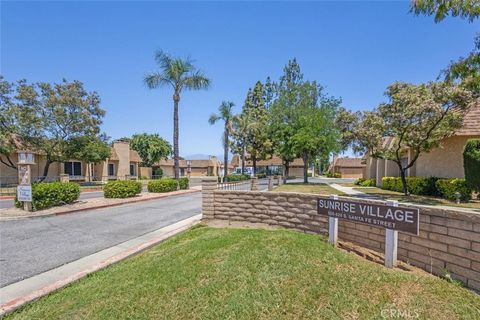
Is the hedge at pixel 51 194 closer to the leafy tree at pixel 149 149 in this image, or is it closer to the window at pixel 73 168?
the window at pixel 73 168

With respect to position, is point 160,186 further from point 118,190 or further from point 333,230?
point 333,230

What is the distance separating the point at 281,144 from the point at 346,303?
2744 cm

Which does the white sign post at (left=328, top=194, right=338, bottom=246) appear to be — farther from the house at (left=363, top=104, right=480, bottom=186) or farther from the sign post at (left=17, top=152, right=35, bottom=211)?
the house at (left=363, top=104, right=480, bottom=186)

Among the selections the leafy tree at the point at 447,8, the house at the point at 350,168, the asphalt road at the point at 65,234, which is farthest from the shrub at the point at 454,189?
the house at the point at 350,168

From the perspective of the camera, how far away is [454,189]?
14.5 meters

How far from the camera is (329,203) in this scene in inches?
232

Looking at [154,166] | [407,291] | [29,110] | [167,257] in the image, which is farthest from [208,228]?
[154,166]

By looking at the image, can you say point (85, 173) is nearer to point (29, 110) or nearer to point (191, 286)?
point (29, 110)

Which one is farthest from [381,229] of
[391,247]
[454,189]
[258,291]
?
[454,189]

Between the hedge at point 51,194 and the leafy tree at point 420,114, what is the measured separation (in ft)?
51.1

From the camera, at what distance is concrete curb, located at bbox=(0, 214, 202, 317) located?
412 cm

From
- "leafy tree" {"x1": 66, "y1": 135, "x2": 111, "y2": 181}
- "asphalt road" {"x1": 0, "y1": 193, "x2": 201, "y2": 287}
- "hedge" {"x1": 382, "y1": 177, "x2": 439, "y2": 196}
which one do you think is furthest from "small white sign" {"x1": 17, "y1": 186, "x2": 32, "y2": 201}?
"hedge" {"x1": 382, "y1": 177, "x2": 439, "y2": 196}

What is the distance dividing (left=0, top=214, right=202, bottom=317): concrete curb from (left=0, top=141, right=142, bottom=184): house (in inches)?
1042

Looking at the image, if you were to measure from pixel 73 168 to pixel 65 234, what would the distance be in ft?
94.9
